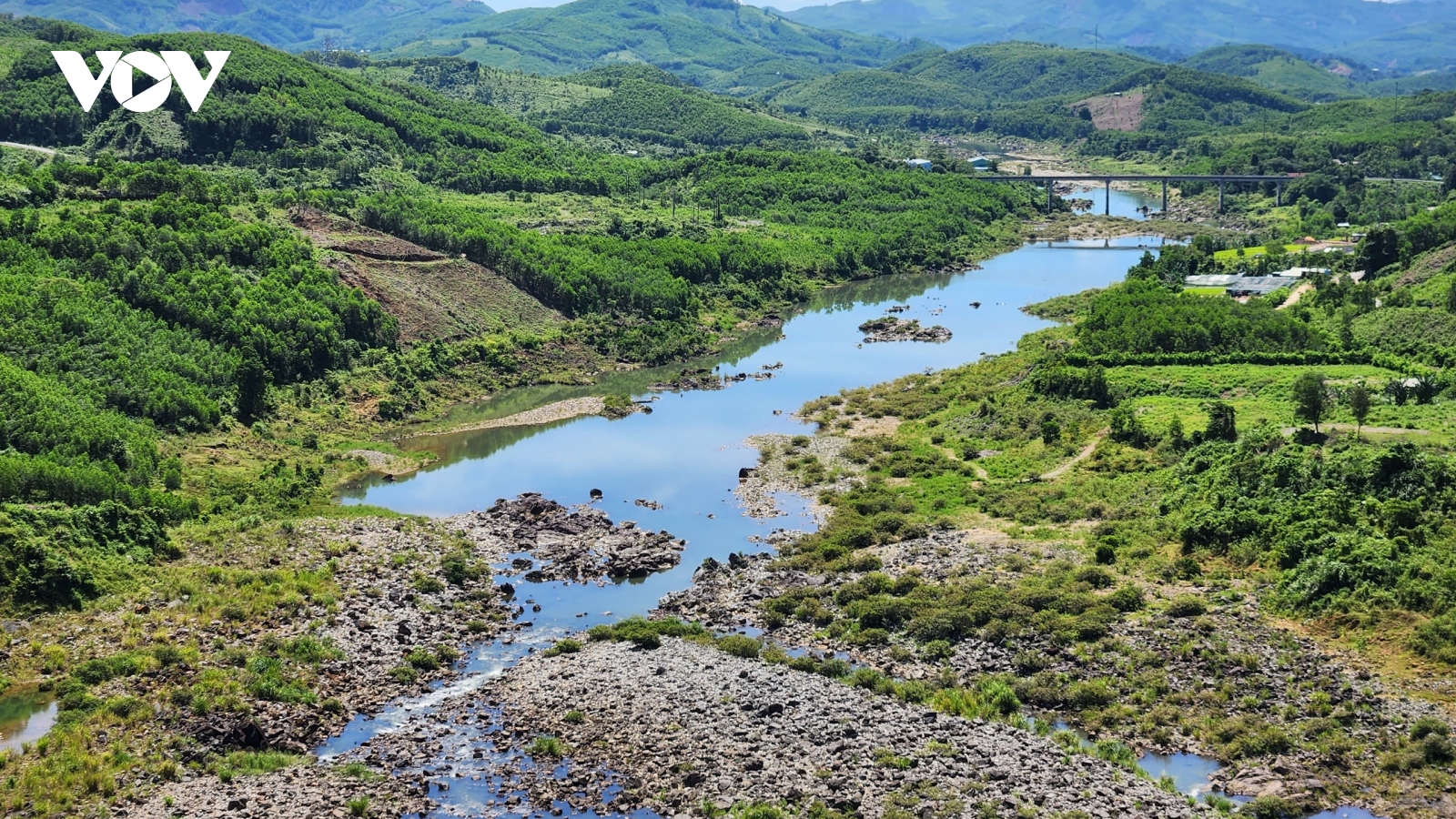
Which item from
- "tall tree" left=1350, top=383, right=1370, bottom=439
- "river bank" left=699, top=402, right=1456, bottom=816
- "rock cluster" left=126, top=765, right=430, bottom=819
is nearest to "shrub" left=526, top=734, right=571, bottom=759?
"rock cluster" left=126, top=765, right=430, bottom=819

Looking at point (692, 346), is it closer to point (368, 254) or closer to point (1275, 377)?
point (368, 254)

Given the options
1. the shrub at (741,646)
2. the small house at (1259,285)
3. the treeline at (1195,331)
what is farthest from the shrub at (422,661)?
the small house at (1259,285)

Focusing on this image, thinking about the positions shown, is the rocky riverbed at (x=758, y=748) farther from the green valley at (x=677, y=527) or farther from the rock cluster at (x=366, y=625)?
the rock cluster at (x=366, y=625)

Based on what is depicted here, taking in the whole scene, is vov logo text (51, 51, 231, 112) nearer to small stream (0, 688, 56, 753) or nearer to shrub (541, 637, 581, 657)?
shrub (541, 637, 581, 657)

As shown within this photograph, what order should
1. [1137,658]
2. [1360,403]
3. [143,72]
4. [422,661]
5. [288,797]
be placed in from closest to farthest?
[288,797], [1137,658], [422,661], [1360,403], [143,72]

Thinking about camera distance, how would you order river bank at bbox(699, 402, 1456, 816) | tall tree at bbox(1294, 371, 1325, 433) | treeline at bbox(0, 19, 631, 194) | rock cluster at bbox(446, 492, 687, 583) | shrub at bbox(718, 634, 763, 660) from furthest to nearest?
treeline at bbox(0, 19, 631, 194) < tall tree at bbox(1294, 371, 1325, 433) < rock cluster at bbox(446, 492, 687, 583) < shrub at bbox(718, 634, 763, 660) < river bank at bbox(699, 402, 1456, 816)

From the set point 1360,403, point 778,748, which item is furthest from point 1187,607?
point 1360,403

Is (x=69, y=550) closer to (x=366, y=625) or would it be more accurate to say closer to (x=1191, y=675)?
(x=366, y=625)
